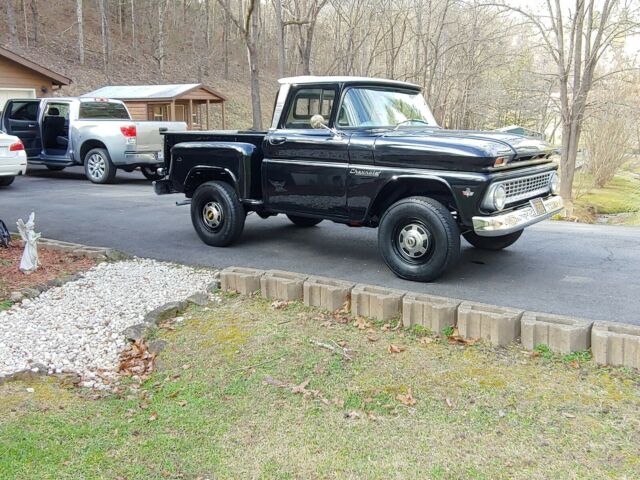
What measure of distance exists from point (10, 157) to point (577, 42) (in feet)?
49.0

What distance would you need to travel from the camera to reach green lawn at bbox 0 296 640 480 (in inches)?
117

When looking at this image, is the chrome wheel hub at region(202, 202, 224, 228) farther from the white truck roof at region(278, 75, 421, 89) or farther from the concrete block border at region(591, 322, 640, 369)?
the concrete block border at region(591, 322, 640, 369)

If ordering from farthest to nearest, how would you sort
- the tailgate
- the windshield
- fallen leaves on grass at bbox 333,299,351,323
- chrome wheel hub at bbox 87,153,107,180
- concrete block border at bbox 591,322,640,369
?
1. chrome wheel hub at bbox 87,153,107,180
2. the tailgate
3. the windshield
4. fallen leaves on grass at bbox 333,299,351,323
5. concrete block border at bbox 591,322,640,369

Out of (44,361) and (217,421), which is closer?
(217,421)

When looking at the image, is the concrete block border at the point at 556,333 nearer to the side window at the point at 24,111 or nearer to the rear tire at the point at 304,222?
the rear tire at the point at 304,222

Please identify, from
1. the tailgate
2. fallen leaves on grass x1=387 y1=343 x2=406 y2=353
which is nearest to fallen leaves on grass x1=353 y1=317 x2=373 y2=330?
fallen leaves on grass x1=387 y1=343 x2=406 y2=353

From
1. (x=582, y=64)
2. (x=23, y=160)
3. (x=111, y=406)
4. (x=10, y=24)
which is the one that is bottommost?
(x=111, y=406)

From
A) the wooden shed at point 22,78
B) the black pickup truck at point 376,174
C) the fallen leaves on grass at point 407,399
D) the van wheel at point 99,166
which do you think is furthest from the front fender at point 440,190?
the wooden shed at point 22,78

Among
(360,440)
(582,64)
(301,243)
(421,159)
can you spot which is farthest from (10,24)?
(360,440)

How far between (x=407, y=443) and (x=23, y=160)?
485 inches

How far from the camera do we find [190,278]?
5.91 meters

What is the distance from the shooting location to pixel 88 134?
14398 mm

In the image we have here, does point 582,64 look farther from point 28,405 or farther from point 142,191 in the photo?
point 28,405

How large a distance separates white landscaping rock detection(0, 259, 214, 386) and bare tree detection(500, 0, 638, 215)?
13.0 meters
